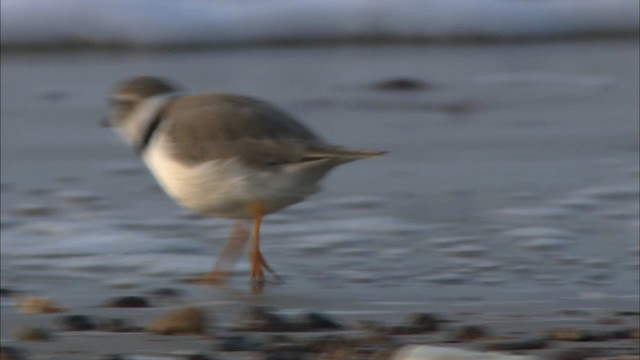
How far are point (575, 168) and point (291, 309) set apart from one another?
208cm

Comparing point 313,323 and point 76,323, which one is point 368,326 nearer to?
point 313,323

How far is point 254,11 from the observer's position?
9.16 metres

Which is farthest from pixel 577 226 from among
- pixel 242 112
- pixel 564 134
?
pixel 564 134

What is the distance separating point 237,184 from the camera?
14.1 ft

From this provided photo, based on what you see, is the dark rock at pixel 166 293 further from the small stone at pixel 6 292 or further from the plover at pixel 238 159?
the small stone at pixel 6 292

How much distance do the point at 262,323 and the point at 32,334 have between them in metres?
0.52

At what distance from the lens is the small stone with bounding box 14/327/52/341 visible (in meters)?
3.45

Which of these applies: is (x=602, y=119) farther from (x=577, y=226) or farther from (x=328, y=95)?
(x=577, y=226)

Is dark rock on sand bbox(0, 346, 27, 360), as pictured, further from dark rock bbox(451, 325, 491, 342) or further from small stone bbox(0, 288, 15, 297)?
dark rock bbox(451, 325, 491, 342)

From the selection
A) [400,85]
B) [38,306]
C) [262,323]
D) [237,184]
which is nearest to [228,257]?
[237,184]

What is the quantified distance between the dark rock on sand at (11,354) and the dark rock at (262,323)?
1.74 ft

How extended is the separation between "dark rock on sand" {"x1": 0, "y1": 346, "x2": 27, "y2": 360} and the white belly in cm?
108

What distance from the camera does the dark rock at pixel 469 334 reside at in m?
3.42

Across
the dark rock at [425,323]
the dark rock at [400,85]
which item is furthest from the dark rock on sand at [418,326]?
the dark rock at [400,85]
